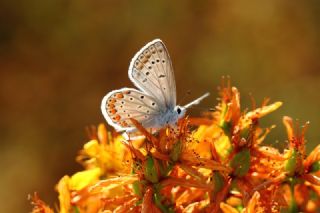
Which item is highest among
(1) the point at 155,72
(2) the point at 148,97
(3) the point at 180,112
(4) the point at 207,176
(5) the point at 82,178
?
(1) the point at 155,72

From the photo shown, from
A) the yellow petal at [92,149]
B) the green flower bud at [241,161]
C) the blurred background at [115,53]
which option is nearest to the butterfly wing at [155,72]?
the green flower bud at [241,161]

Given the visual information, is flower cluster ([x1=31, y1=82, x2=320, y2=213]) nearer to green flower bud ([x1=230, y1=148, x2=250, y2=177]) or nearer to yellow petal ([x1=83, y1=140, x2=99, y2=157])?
green flower bud ([x1=230, y1=148, x2=250, y2=177])

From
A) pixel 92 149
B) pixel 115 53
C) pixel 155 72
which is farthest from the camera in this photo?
pixel 115 53

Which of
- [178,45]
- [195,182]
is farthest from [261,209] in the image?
[178,45]

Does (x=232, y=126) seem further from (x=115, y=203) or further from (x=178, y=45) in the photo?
(x=178, y=45)

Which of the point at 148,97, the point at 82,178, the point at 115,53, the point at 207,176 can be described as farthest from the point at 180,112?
the point at 115,53

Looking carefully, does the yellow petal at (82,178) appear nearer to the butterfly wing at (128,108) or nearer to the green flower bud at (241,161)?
the butterfly wing at (128,108)

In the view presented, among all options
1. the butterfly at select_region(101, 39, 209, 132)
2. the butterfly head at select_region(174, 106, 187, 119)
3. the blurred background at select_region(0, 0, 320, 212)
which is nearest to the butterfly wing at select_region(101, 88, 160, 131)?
the butterfly at select_region(101, 39, 209, 132)

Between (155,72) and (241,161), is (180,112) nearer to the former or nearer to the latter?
(155,72)

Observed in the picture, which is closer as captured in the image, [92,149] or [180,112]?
[180,112]
